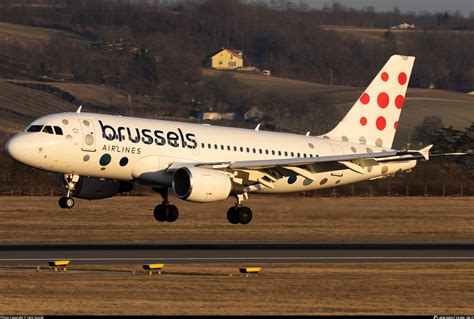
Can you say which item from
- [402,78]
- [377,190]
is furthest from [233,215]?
[377,190]

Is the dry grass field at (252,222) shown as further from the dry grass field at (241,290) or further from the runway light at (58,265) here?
the dry grass field at (241,290)

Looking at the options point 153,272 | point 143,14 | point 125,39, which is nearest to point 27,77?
point 125,39

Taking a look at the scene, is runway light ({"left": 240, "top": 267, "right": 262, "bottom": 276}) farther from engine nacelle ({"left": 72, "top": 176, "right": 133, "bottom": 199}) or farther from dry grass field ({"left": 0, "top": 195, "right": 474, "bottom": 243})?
engine nacelle ({"left": 72, "top": 176, "right": 133, "bottom": 199})

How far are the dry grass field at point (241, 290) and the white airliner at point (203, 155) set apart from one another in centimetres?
1128

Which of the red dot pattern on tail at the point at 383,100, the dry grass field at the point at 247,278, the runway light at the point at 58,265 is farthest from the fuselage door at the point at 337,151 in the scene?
the runway light at the point at 58,265

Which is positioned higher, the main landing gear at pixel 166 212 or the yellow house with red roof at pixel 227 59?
the yellow house with red roof at pixel 227 59

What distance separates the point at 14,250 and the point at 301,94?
6808cm

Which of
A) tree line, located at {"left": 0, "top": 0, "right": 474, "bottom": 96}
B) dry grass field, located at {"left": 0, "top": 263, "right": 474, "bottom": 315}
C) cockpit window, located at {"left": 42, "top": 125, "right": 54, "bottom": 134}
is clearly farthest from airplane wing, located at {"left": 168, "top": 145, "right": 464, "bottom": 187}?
tree line, located at {"left": 0, "top": 0, "right": 474, "bottom": 96}

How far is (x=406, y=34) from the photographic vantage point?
138 meters

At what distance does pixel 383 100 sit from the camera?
52.5 m

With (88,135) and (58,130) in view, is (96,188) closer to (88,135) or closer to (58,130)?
(88,135)

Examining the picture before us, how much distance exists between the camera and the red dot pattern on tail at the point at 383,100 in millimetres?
52438

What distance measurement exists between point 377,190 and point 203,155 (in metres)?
24.8

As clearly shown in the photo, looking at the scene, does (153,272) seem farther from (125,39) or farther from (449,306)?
(125,39)
